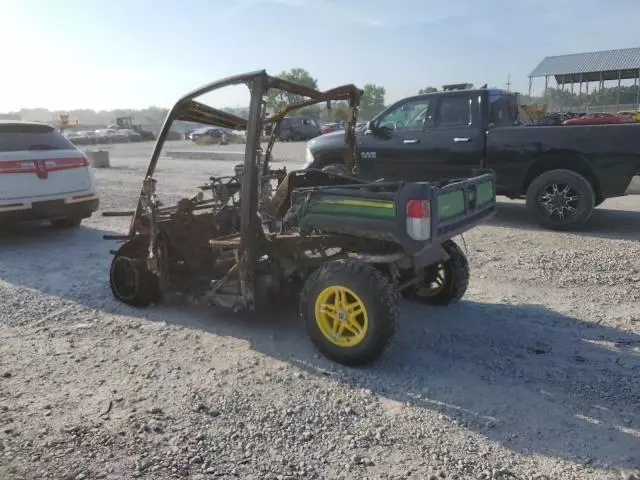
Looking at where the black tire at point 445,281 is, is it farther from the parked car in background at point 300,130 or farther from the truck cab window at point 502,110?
the parked car in background at point 300,130

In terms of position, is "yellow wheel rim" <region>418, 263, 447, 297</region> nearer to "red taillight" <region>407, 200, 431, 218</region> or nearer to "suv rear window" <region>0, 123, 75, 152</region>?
"red taillight" <region>407, 200, 431, 218</region>

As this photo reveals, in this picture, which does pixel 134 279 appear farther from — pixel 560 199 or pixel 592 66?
pixel 592 66

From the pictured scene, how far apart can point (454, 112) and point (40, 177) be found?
20.0 feet

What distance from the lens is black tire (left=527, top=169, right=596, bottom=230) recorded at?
26.0 ft

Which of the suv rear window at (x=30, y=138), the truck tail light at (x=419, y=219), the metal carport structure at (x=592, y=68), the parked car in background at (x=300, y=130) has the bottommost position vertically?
the truck tail light at (x=419, y=219)

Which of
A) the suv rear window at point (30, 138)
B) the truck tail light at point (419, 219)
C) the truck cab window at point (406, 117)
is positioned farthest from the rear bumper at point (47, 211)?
the truck tail light at point (419, 219)

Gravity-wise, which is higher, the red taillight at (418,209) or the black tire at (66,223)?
the red taillight at (418,209)

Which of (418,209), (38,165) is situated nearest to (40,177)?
(38,165)

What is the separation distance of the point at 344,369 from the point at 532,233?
16.5ft

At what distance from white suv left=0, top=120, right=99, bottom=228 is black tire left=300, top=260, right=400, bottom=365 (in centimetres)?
516

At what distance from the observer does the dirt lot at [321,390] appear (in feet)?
9.42

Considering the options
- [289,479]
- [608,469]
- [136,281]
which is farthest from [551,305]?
[136,281]

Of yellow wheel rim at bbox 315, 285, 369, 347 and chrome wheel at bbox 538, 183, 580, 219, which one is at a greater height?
chrome wheel at bbox 538, 183, 580, 219

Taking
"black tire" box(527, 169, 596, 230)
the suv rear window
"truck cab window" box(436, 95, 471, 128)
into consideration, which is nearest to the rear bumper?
the suv rear window
